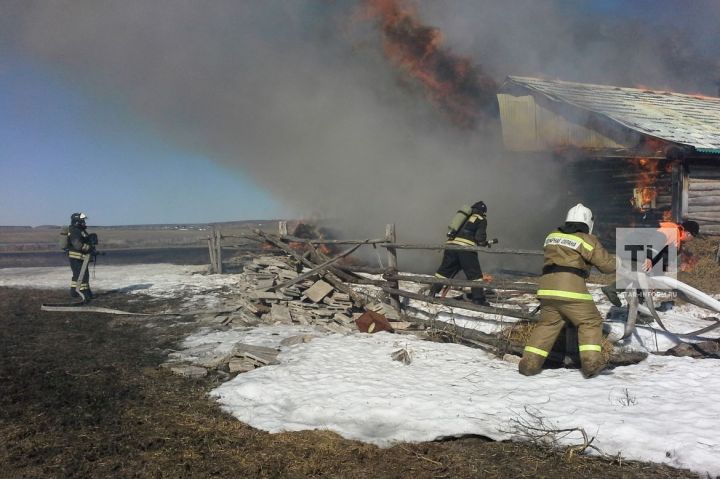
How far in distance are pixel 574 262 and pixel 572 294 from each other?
1.22ft

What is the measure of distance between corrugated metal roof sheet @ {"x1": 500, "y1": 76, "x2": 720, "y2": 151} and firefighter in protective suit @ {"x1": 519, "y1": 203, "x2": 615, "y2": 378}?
7.53 m

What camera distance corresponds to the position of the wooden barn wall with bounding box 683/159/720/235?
38.0 feet

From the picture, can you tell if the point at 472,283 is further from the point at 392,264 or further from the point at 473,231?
the point at 392,264

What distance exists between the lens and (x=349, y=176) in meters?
19.3

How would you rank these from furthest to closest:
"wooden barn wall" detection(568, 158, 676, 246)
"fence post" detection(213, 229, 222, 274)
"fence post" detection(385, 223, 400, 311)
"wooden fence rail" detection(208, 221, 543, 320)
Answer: "fence post" detection(213, 229, 222, 274)
"wooden barn wall" detection(568, 158, 676, 246)
"fence post" detection(385, 223, 400, 311)
"wooden fence rail" detection(208, 221, 543, 320)

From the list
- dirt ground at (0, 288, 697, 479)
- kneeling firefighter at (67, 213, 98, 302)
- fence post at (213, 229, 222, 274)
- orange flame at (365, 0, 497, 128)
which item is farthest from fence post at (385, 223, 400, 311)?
fence post at (213, 229, 222, 274)

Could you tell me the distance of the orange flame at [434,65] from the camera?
52.6 ft

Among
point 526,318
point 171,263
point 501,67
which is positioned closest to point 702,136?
point 501,67

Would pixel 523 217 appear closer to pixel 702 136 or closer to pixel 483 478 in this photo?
pixel 702 136

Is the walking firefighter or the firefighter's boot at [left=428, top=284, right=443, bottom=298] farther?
the walking firefighter

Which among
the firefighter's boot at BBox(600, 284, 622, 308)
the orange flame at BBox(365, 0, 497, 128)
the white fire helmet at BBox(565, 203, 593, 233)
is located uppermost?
the orange flame at BBox(365, 0, 497, 128)

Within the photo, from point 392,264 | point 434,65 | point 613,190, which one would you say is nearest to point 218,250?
point 392,264

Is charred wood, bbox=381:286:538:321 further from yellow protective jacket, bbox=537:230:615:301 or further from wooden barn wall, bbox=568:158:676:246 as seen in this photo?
wooden barn wall, bbox=568:158:676:246

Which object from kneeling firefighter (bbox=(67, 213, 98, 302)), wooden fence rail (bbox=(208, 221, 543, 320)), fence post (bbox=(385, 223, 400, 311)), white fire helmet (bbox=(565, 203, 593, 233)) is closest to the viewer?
white fire helmet (bbox=(565, 203, 593, 233))
